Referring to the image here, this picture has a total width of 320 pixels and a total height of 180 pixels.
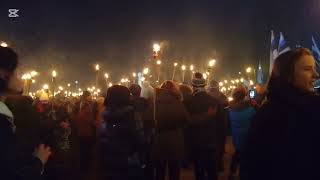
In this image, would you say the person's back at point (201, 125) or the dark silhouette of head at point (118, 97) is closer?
the dark silhouette of head at point (118, 97)

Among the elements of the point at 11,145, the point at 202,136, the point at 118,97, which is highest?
the point at 118,97

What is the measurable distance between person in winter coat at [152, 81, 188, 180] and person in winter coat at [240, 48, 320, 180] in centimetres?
551

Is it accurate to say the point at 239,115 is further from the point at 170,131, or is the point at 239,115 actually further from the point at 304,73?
the point at 304,73

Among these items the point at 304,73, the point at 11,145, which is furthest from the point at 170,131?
the point at 11,145

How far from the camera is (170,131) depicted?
9.29 metres

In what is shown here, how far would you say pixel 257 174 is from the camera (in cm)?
353

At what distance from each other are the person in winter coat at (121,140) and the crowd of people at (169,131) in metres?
0.01

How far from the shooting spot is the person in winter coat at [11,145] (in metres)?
3.20

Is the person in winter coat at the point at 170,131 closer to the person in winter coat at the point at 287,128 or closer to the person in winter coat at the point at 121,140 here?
the person in winter coat at the point at 121,140

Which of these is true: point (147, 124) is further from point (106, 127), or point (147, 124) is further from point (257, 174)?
point (257, 174)

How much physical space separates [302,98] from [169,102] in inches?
232

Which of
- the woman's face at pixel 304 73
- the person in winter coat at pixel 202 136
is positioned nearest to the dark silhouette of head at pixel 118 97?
the person in winter coat at pixel 202 136

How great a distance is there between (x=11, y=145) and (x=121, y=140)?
12.7 ft

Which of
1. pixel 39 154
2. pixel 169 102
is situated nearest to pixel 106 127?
pixel 169 102
